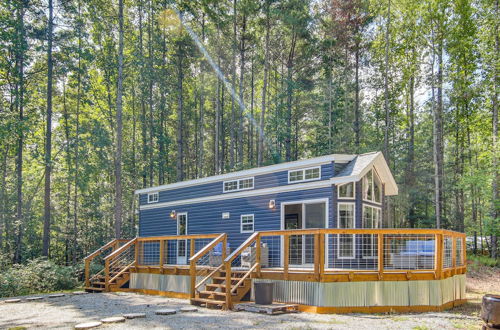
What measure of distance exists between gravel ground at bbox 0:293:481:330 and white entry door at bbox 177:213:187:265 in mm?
4962

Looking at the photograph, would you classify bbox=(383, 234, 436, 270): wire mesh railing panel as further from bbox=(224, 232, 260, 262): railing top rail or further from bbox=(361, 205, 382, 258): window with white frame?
bbox=(224, 232, 260, 262): railing top rail

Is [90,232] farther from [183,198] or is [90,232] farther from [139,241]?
[139,241]

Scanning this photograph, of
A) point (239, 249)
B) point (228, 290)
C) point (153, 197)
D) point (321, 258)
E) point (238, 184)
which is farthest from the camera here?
point (153, 197)

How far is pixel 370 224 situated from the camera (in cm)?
1216

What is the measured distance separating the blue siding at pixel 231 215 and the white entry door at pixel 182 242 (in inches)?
7.3

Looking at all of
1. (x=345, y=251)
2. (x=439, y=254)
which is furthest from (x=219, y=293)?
(x=439, y=254)

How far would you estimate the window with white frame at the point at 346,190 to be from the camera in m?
11.3

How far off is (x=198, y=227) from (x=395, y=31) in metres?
15.1

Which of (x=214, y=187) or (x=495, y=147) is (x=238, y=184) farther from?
(x=495, y=147)

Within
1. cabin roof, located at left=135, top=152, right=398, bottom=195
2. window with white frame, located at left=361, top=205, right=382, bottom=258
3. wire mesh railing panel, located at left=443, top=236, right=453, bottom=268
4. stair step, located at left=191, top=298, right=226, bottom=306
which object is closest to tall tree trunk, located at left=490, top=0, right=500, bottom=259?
cabin roof, located at left=135, top=152, right=398, bottom=195

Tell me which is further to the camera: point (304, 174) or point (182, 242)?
point (182, 242)

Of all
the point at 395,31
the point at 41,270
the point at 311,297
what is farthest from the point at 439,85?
the point at 41,270

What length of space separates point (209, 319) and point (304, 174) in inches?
211

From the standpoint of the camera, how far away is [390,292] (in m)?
8.56
